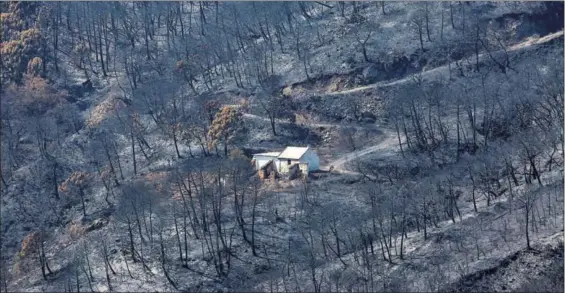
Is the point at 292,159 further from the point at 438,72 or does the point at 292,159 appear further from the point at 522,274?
the point at 522,274

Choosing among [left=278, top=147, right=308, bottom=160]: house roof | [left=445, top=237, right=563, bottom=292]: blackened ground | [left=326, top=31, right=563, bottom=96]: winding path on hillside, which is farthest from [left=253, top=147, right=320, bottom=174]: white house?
[left=445, top=237, right=563, bottom=292]: blackened ground

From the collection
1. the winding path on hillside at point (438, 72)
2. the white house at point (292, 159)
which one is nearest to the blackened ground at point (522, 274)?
the white house at point (292, 159)

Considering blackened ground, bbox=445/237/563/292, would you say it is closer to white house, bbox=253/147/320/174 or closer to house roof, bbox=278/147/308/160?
white house, bbox=253/147/320/174

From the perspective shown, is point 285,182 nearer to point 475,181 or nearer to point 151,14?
point 475,181

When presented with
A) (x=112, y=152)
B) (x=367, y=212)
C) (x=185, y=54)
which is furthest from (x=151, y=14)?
(x=367, y=212)

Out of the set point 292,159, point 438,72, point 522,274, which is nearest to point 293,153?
point 292,159

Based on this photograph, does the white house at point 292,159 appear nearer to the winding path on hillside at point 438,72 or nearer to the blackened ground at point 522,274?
the winding path on hillside at point 438,72

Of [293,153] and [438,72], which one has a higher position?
[438,72]

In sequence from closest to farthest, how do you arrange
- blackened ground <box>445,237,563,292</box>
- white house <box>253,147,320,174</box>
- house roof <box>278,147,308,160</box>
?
blackened ground <box>445,237,563,292</box>, white house <box>253,147,320,174</box>, house roof <box>278,147,308,160</box>
